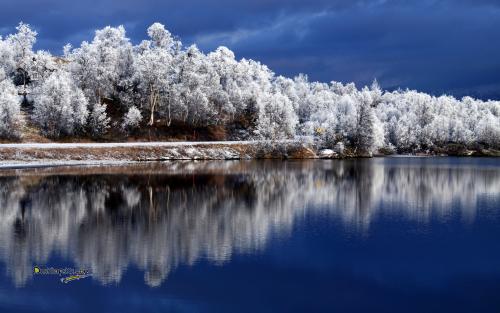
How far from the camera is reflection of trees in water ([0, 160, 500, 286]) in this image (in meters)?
28.8

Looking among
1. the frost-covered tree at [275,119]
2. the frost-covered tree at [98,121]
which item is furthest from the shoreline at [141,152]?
the frost-covered tree at [98,121]

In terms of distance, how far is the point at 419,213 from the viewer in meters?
44.5

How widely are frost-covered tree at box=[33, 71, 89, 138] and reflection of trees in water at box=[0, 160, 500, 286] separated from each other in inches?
1628

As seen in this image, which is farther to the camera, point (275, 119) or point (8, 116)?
point (275, 119)

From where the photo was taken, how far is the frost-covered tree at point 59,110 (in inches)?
4326

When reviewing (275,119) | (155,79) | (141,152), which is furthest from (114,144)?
(275,119)

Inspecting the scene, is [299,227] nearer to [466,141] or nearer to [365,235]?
[365,235]

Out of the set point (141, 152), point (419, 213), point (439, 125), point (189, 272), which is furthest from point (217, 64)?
point (189, 272)

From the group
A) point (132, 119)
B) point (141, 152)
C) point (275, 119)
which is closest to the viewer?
point (141, 152)

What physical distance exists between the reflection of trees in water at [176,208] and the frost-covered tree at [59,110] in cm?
4135

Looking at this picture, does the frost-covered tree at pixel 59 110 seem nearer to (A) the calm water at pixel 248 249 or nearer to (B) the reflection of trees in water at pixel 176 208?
(B) the reflection of trees in water at pixel 176 208

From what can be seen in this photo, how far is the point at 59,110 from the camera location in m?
109

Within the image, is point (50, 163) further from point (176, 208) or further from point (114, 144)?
point (176, 208)

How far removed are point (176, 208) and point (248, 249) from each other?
604 inches
